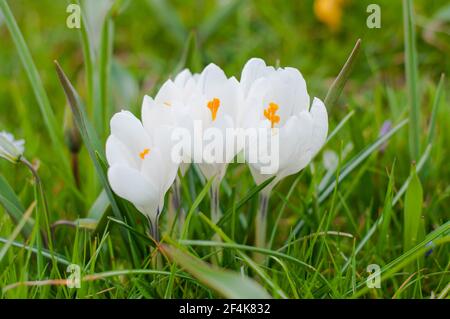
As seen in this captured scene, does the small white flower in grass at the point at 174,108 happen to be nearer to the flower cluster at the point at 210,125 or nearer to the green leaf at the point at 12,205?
the flower cluster at the point at 210,125

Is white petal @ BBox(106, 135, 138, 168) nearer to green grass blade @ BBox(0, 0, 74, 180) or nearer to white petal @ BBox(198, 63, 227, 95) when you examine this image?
white petal @ BBox(198, 63, 227, 95)

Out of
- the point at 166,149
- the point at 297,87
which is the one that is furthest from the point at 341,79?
the point at 166,149

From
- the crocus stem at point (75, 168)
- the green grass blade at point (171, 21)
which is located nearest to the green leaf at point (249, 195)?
the crocus stem at point (75, 168)

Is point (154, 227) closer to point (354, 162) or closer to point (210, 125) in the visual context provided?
point (210, 125)

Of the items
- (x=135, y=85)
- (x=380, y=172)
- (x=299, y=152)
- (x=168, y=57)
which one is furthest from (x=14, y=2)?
(x=299, y=152)

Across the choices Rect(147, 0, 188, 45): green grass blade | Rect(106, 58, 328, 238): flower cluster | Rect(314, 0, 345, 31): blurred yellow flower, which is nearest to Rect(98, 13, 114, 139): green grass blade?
Rect(106, 58, 328, 238): flower cluster

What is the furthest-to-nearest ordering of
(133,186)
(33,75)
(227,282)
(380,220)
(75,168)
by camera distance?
(75,168) < (33,75) < (380,220) < (133,186) < (227,282)

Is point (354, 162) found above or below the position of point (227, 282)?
above
